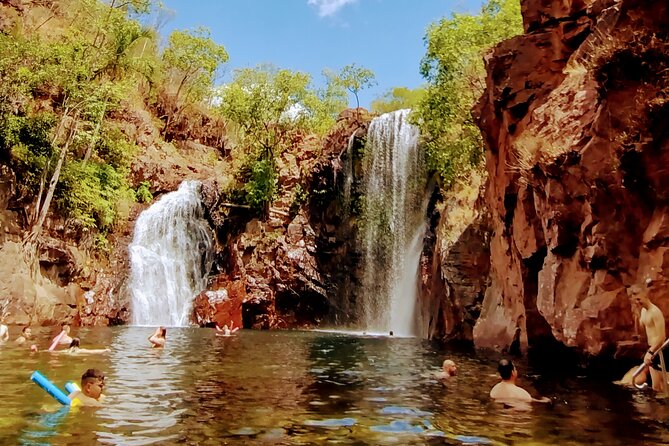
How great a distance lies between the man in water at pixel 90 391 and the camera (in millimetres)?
8727

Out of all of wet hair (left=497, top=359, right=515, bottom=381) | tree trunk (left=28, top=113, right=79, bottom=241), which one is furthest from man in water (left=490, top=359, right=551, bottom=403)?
tree trunk (left=28, top=113, right=79, bottom=241)

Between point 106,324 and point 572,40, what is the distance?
26.2m

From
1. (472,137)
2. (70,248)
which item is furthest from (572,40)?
(70,248)

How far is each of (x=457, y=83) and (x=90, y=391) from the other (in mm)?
26738

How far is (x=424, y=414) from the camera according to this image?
879 centimetres

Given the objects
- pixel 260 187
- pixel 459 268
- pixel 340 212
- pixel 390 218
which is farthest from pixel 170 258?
pixel 459 268

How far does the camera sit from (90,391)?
8875mm

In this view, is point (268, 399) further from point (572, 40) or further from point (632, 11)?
point (572, 40)

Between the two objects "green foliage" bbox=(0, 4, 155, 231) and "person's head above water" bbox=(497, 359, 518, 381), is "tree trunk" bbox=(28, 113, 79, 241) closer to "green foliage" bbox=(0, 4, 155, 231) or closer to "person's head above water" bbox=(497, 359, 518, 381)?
"green foliage" bbox=(0, 4, 155, 231)

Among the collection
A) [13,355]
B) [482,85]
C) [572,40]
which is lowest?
[13,355]

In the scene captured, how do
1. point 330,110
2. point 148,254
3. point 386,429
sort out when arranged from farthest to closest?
point 330,110 → point 148,254 → point 386,429

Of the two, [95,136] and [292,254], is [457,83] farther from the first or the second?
[95,136]

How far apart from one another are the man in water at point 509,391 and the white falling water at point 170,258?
26.8 m

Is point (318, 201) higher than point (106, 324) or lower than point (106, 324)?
higher
